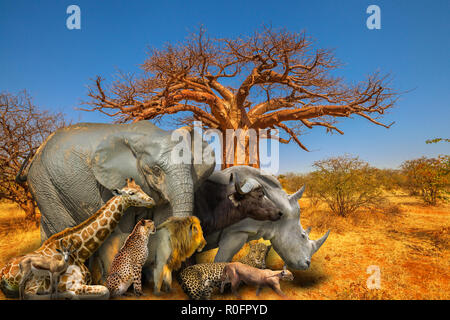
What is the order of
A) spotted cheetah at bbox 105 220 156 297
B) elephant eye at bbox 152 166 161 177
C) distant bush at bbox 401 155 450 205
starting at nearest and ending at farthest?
spotted cheetah at bbox 105 220 156 297
elephant eye at bbox 152 166 161 177
distant bush at bbox 401 155 450 205

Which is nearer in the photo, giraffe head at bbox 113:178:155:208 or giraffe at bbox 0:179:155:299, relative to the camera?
giraffe at bbox 0:179:155:299

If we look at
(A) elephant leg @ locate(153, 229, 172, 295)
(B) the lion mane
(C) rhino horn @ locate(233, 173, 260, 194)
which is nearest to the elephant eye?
(B) the lion mane

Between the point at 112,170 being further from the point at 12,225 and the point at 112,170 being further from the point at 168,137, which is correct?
the point at 12,225

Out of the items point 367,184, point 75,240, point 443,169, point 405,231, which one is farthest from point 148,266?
point 367,184

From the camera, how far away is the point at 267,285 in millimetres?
3318

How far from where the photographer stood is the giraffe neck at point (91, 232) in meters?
3.07

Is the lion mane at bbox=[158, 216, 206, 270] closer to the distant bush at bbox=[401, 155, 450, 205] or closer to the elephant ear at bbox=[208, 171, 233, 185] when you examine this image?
the elephant ear at bbox=[208, 171, 233, 185]

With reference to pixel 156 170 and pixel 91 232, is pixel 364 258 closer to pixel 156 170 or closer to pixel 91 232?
pixel 156 170

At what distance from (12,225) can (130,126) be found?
Result: 303 inches

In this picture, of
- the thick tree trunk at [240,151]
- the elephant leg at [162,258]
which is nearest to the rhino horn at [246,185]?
the elephant leg at [162,258]

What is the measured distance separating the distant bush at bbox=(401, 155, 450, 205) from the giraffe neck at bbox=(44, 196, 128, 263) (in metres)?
6.95

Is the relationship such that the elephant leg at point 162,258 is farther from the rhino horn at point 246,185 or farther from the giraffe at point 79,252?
the rhino horn at point 246,185

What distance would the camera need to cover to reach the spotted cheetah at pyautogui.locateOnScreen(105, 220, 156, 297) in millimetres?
2976

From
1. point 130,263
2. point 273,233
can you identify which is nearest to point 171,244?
point 130,263
